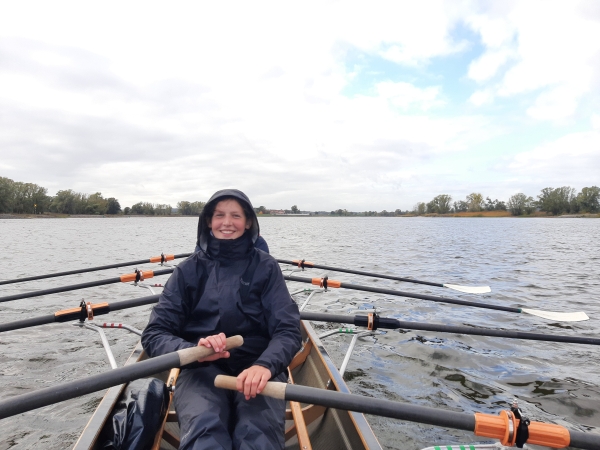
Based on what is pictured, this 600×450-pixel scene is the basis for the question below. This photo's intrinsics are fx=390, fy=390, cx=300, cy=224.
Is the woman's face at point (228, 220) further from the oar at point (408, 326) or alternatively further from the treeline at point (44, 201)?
the treeline at point (44, 201)

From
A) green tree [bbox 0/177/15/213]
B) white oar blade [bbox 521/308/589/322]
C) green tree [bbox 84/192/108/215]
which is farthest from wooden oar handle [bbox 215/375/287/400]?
green tree [bbox 84/192/108/215]

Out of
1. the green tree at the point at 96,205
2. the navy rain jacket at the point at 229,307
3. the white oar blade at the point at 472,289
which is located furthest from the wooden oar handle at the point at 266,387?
the green tree at the point at 96,205

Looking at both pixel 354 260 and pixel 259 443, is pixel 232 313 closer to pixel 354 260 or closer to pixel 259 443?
pixel 259 443

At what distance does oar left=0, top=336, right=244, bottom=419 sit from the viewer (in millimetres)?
2205

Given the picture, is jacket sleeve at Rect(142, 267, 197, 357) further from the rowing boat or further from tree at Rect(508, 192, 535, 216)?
tree at Rect(508, 192, 535, 216)

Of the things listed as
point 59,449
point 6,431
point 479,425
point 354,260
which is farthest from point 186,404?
point 354,260

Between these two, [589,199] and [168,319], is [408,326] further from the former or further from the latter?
[589,199]

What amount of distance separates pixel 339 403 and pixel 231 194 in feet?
6.12

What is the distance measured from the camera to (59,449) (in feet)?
14.0

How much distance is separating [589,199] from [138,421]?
129 meters

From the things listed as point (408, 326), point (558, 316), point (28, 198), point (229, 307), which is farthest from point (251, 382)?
point (28, 198)

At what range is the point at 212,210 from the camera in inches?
138

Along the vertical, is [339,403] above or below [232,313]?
below

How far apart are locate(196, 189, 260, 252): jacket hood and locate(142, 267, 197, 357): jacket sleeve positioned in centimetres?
37
